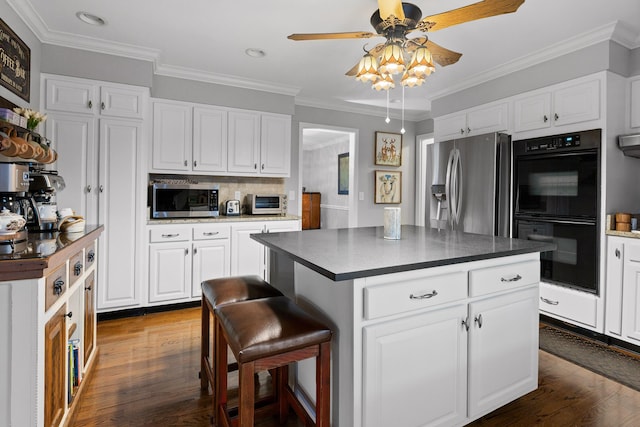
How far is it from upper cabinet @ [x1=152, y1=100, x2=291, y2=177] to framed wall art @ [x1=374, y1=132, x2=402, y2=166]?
5.39 feet

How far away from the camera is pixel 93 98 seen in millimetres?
2965

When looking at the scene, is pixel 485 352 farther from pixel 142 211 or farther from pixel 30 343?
pixel 142 211

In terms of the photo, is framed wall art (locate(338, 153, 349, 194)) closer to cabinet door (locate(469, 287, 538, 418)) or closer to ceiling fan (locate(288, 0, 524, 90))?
ceiling fan (locate(288, 0, 524, 90))

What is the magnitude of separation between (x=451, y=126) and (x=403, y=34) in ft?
7.56

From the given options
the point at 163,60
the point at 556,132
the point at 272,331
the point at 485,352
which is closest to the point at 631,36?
the point at 556,132

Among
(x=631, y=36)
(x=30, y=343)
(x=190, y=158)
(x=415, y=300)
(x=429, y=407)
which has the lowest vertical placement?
(x=429, y=407)

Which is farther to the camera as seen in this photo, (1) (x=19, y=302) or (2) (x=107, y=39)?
(2) (x=107, y=39)

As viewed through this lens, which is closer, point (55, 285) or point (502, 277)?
point (55, 285)

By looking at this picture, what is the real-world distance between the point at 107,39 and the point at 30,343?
2675 millimetres

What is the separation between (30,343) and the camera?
1166 millimetres

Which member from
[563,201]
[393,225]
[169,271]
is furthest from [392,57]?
[169,271]

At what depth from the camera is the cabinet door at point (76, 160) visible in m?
2.86

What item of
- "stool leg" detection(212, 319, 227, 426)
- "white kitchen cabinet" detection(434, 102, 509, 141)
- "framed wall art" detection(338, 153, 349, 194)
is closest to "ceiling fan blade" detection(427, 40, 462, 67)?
"white kitchen cabinet" detection(434, 102, 509, 141)

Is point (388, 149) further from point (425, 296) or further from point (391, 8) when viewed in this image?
point (425, 296)
